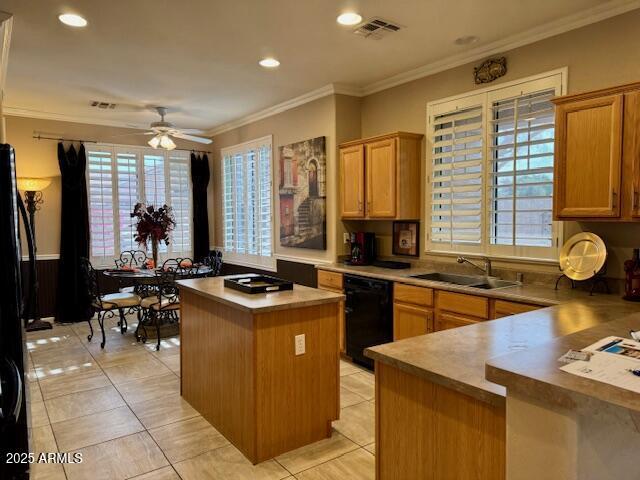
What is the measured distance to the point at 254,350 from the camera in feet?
8.61

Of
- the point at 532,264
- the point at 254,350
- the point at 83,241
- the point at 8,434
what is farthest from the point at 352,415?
the point at 83,241

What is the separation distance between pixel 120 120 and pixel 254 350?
512 cm

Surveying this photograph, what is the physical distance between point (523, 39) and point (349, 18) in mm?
1418

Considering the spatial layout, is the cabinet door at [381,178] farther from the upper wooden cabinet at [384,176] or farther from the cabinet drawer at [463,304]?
the cabinet drawer at [463,304]

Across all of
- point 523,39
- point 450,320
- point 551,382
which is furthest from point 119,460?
point 523,39

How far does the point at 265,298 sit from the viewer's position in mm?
2865

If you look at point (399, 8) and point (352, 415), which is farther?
point (352, 415)

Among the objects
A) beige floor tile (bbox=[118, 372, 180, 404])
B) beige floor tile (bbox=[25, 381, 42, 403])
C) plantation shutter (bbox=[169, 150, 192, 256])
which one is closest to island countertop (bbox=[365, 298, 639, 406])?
beige floor tile (bbox=[118, 372, 180, 404])

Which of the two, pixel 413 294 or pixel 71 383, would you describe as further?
pixel 71 383

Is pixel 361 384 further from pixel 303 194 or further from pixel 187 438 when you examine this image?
pixel 303 194

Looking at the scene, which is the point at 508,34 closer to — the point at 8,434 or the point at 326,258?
the point at 326,258

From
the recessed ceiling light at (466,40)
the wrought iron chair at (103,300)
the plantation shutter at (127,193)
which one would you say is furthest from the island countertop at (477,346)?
the plantation shutter at (127,193)

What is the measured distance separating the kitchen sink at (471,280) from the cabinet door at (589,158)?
846mm

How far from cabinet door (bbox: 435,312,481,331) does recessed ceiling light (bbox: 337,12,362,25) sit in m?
2.28
